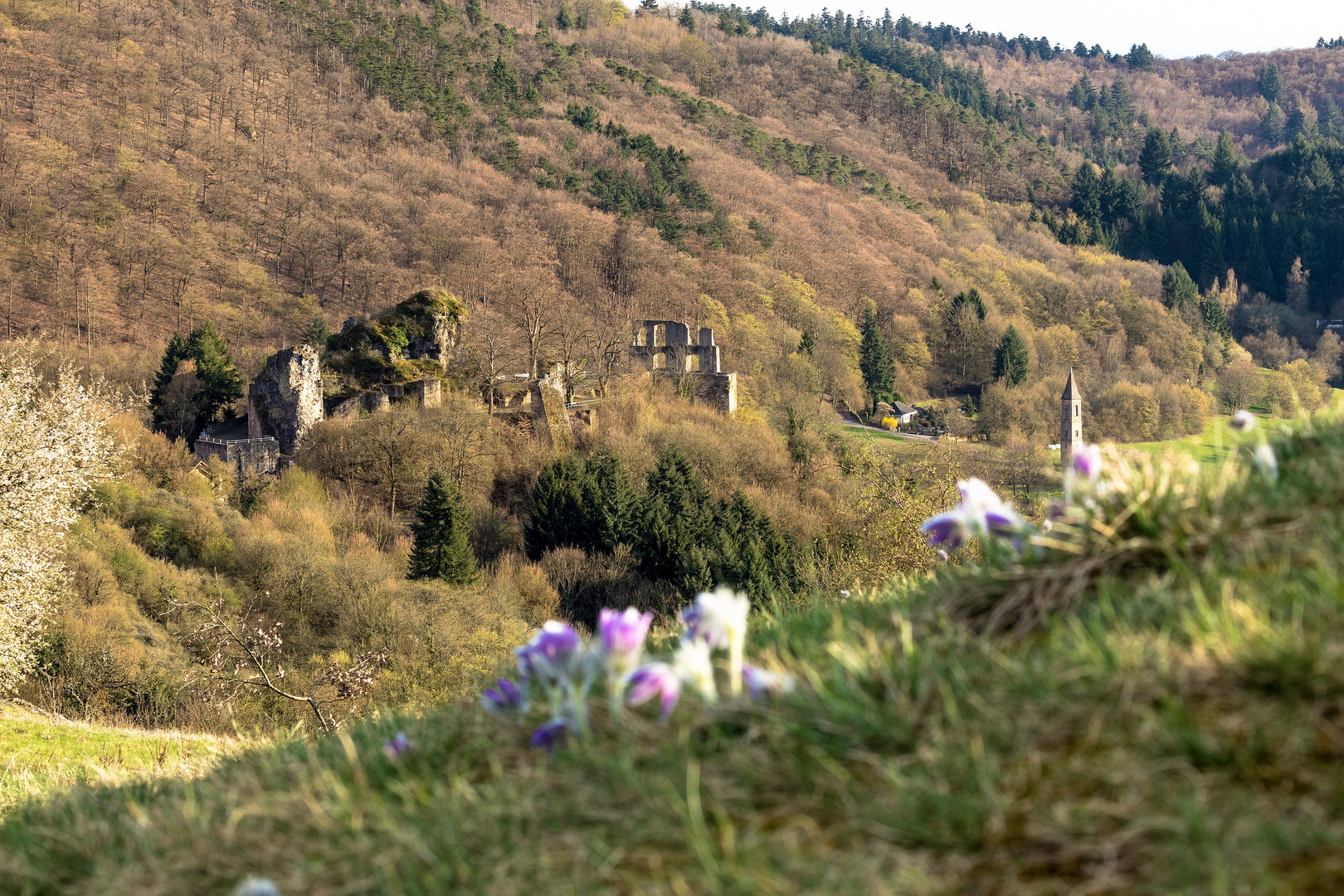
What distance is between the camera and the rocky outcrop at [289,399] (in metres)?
37.9

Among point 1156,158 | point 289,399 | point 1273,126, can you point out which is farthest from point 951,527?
point 1273,126

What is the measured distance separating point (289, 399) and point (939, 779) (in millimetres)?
39540

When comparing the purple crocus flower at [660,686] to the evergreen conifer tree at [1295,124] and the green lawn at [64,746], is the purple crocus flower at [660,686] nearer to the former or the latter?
the green lawn at [64,746]

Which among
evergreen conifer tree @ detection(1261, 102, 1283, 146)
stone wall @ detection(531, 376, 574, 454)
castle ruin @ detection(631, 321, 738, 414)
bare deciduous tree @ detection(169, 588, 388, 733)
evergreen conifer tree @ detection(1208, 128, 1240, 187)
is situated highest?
evergreen conifer tree @ detection(1261, 102, 1283, 146)

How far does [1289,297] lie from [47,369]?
111420mm

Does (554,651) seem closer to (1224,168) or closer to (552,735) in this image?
(552,735)

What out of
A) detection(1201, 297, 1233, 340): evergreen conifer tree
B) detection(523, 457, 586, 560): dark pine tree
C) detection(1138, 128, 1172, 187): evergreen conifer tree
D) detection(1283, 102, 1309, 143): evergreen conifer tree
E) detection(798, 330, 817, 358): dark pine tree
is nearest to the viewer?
detection(523, 457, 586, 560): dark pine tree

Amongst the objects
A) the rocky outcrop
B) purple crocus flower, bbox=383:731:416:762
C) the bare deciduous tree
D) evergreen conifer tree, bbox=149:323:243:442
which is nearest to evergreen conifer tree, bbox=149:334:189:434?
evergreen conifer tree, bbox=149:323:243:442

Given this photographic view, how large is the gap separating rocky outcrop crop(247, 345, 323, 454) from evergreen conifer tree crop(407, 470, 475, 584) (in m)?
11.7

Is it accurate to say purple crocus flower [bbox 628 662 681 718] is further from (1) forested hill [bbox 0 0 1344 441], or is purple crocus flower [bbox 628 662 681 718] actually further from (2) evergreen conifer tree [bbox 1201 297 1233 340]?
(2) evergreen conifer tree [bbox 1201 297 1233 340]

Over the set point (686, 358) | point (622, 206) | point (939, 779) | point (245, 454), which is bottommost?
point (245, 454)

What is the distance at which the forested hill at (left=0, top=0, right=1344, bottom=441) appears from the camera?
64.2 meters

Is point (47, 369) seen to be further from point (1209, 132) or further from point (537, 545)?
point (1209, 132)

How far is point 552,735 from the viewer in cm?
182
